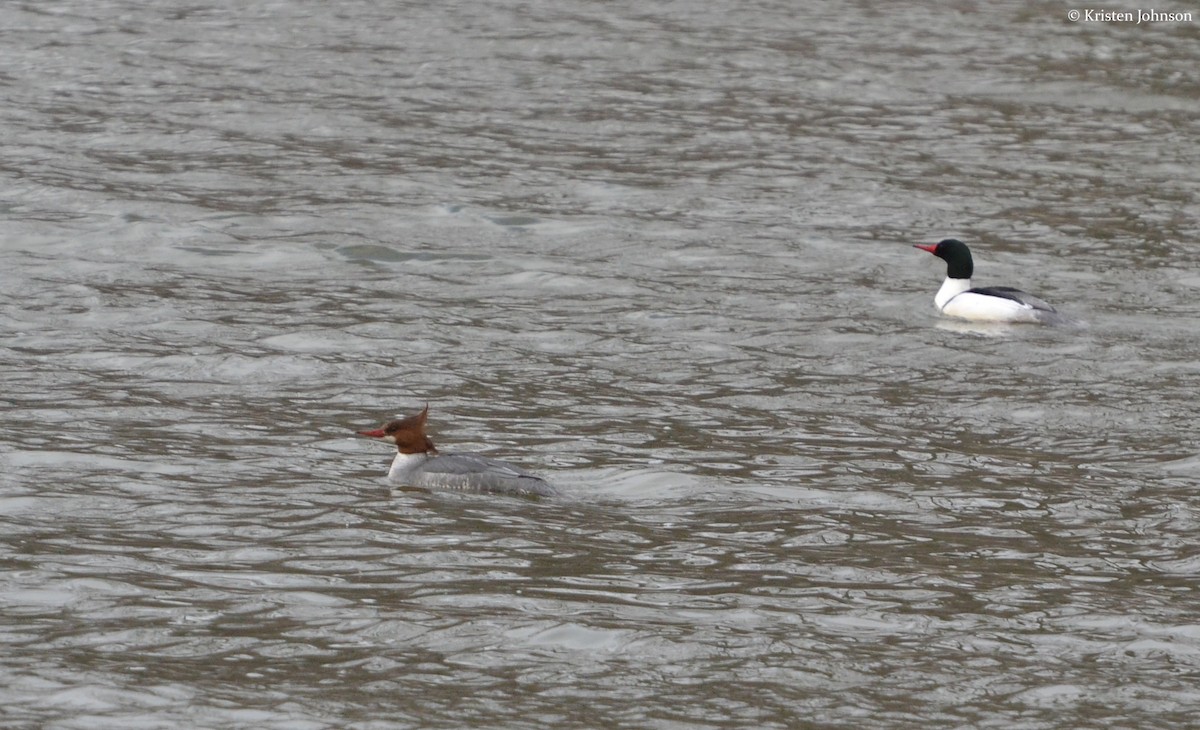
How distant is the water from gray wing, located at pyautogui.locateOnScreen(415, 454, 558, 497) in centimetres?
12

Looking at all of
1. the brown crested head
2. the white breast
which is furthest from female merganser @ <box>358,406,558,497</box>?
the white breast

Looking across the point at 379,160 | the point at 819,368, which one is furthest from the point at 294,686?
the point at 379,160

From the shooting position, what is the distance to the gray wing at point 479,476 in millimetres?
11805

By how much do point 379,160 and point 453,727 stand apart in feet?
50.7

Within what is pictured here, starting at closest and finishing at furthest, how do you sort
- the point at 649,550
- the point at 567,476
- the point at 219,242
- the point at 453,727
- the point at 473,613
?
1. the point at 453,727
2. the point at 473,613
3. the point at 649,550
4. the point at 567,476
5. the point at 219,242

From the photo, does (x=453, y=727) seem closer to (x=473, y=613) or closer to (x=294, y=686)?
(x=294, y=686)

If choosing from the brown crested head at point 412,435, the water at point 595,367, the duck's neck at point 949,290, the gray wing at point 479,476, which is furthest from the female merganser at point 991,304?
the brown crested head at point 412,435

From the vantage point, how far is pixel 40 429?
13.0 m

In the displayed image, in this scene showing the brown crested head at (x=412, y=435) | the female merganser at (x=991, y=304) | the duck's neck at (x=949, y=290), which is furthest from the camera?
the duck's neck at (x=949, y=290)

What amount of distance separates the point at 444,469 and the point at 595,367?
12.4ft

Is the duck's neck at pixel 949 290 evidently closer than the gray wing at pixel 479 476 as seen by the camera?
No

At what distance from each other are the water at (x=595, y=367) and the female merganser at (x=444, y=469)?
14 centimetres

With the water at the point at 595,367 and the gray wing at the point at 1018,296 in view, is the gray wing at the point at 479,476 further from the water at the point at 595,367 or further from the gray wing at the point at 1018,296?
the gray wing at the point at 1018,296

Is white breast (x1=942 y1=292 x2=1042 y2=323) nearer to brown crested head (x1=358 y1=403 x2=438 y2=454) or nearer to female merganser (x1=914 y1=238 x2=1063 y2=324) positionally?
female merganser (x1=914 y1=238 x2=1063 y2=324)
